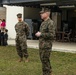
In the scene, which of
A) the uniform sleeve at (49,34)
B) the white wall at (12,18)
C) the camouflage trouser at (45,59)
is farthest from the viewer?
the white wall at (12,18)

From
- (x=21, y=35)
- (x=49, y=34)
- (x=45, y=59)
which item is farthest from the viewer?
(x=21, y=35)

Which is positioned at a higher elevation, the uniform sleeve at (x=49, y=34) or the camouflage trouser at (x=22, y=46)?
the uniform sleeve at (x=49, y=34)

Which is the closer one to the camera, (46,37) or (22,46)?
(46,37)

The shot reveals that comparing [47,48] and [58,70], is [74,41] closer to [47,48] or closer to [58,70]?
[58,70]

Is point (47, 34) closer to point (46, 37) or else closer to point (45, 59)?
point (46, 37)

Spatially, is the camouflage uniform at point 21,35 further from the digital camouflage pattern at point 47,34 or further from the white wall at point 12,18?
the white wall at point 12,18

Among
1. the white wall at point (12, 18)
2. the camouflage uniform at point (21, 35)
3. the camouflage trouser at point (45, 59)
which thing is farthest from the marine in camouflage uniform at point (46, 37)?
the white wall at point (12, 18)

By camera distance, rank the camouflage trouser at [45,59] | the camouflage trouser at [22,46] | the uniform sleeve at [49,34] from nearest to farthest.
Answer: the uniform sleeve at [49,34]
the camouflage trouser at [45,59]
the camouflage trouser at [22,46]

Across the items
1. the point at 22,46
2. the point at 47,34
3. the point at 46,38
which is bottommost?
the point at 22,46

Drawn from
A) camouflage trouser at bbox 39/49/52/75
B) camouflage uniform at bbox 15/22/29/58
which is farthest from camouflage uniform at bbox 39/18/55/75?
camouflage uniform at bbox 15/22/29/58

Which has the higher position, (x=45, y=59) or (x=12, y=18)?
(x=12, y=18)

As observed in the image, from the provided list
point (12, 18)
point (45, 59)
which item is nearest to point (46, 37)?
point (45, 59)

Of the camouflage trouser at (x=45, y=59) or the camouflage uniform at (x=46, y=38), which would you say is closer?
the camouflage uniform at (x=46, y=38)

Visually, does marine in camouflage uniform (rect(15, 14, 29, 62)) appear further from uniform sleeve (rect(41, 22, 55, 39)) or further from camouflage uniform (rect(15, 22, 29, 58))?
uniform sleeve (rect(41, 22, 55, 39))
